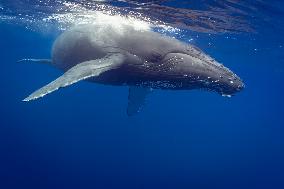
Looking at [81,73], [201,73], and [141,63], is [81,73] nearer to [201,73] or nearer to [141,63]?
[141,63]

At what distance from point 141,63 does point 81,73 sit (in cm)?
181

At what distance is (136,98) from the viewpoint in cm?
1519

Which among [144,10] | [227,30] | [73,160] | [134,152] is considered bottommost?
[134,152]

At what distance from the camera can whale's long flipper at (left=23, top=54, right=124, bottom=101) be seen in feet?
26.8

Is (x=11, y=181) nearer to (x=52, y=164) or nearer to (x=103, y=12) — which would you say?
(x=52, y=164)

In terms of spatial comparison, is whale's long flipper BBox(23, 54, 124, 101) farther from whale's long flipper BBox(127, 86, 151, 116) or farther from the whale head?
whale's long flipper BBox(127, 86, 151, 116)

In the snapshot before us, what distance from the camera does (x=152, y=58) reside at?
9758 millimetres

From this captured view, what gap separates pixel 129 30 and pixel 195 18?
40.3 feet

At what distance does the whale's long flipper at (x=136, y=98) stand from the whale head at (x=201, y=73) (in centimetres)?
497

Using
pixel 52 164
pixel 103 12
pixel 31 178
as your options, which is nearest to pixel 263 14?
pixel 103 12

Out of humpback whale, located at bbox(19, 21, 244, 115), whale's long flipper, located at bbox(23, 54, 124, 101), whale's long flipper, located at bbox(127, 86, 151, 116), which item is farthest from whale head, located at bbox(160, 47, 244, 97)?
whale's long flipper, located at bbox(127, 86, 151, 116)

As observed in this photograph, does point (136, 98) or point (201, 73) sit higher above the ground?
point (201, 73)

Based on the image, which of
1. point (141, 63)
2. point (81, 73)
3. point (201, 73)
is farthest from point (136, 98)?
point (81, 73)

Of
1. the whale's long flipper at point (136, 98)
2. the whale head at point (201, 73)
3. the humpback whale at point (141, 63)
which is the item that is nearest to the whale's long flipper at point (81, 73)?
the humpback whale at point (141, 63)
